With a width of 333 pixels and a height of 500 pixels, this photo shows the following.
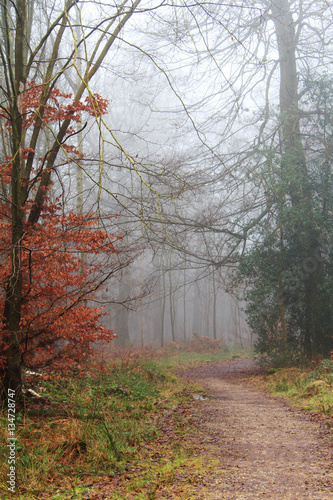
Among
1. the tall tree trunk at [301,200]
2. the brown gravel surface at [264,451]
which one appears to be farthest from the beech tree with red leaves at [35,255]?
the tall tree trunk at [301,200]

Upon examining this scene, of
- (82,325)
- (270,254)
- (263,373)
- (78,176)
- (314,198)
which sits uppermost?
(78,176)

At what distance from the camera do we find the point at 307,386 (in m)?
8.06

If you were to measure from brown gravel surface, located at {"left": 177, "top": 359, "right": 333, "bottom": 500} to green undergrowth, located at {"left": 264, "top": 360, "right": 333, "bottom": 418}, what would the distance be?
29 centimetres

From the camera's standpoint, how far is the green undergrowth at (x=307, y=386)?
6863mm

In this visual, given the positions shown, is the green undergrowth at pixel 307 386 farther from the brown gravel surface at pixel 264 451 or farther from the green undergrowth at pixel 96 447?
the green undergrowth at pixel 96 447

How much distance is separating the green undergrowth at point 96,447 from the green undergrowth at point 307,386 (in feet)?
7.19

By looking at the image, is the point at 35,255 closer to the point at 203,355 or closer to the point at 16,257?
the point at 16,257

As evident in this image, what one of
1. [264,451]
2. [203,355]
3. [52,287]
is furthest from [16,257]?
[203,355]

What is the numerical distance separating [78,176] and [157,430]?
32.3ft

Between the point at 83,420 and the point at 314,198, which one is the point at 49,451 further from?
the point at 314,198

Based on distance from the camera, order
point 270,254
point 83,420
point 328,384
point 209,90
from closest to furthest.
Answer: point 83,420 < point 328,384 < point 270,254 < point 209,90

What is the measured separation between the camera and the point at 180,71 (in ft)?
45.2

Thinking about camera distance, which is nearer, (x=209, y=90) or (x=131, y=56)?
(x=131, y=56)

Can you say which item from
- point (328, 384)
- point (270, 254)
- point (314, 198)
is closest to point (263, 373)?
point (270, 254)
